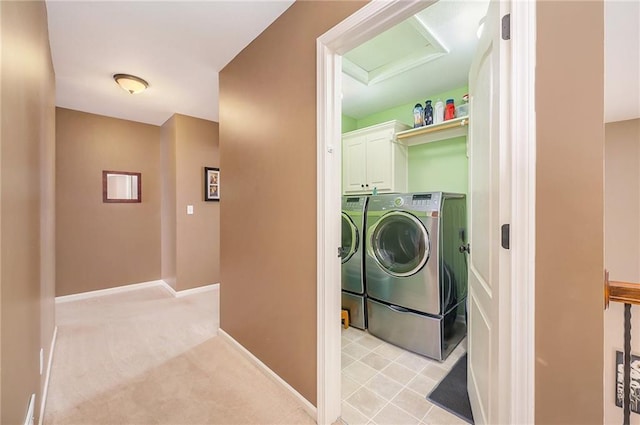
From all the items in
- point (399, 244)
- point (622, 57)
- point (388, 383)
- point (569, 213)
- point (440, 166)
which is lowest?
point (388, 383)

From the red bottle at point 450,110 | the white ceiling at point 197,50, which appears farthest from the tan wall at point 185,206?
the red bottle at point 450,110

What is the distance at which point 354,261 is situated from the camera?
2615 mm

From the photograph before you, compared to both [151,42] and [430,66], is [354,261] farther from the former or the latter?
[151,42]

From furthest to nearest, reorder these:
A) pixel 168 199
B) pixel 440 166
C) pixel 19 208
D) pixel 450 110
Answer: pixel 168 199 < pixel 440 166 < pixel 450 110 < pixel 19 208

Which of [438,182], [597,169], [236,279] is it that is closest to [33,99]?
[236,279]

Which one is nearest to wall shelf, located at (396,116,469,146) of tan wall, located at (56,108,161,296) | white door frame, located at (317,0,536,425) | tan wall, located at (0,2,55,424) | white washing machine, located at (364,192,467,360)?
white washing machine, located at (364,192,467,360)

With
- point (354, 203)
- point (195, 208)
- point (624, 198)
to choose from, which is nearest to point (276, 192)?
point (354, 203)

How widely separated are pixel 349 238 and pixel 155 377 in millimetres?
1846

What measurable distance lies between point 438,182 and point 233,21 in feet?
7.82

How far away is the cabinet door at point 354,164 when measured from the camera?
321 centimetres

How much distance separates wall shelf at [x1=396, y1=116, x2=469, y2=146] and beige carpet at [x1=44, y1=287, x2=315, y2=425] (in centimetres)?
254

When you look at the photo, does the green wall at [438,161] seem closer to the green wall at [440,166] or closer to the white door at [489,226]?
the green wall at [440,166]

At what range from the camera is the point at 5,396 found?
0.80 m

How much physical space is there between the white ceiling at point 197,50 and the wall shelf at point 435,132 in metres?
0.45
